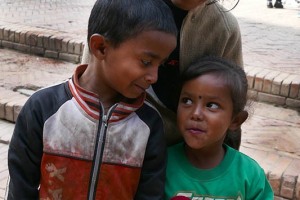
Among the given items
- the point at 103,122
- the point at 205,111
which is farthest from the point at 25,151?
the point at 205,111

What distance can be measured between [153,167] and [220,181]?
299mm

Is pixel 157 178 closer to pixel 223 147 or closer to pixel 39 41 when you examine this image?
pixel 223 147

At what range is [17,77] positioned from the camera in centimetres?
466

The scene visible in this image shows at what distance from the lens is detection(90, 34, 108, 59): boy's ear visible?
1.47 metres

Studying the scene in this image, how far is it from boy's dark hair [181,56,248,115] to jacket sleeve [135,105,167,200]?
27cm

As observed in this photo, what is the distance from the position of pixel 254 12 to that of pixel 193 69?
7.42 meters

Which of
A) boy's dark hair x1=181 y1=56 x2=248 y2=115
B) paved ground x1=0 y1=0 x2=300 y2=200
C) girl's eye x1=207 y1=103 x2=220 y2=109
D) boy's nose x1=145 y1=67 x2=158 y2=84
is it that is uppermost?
boy's nose x1=145 y1=67 x2=158 y2=84

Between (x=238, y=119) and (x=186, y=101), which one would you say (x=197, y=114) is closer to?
(x=186, y=101)

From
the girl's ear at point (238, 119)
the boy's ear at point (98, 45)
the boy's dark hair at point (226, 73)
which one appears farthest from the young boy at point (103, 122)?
the girl's ear at point (238, 119)

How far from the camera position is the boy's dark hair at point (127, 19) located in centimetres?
142

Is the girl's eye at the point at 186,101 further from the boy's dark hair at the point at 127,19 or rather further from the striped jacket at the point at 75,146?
the boy's dark hair at the point at 127,19

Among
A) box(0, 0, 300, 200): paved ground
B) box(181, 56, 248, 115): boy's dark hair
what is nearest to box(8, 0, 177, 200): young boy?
box(181, 56, 248, 115): boy's dark hair

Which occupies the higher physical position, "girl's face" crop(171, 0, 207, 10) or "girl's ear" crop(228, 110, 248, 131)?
"girl's face" crop(171, 0, 207, 10)

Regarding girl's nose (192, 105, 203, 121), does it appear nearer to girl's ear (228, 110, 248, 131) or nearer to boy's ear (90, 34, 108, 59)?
girl's ear (228, 110, 248, 131)
